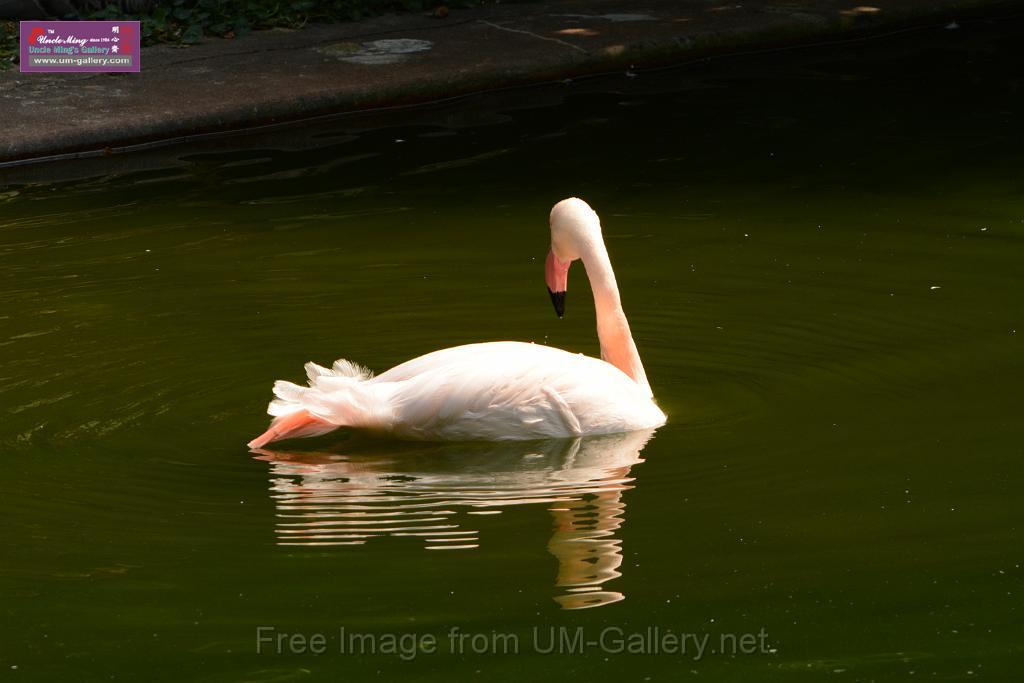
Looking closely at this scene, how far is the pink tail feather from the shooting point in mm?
4660

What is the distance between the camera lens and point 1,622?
362 centimetres

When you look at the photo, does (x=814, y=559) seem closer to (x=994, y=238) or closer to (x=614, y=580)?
(x=614, y=580)

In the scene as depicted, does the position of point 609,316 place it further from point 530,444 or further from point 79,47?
point 79,47

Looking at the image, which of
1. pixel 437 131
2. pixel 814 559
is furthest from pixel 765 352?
pixel 437 131

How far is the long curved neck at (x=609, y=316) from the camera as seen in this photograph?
16.3ft

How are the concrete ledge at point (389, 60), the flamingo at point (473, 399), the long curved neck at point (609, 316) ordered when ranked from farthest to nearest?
the concrete ledge at point (389, 60) < the long curved neck at point (609, 316) < the flamingo at point (473, 399)

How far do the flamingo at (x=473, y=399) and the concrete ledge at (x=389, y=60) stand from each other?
15.6 feet

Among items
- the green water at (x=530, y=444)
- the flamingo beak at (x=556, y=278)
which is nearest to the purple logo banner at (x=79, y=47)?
the green water at (x=530, y=444)

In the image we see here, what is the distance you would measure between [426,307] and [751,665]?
9.61ft

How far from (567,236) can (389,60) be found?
17.5 feet

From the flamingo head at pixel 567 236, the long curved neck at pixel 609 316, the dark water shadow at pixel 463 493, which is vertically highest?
the flamingo head at pixel 567 236

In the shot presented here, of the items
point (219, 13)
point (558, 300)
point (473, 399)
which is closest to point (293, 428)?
point (473, 399)

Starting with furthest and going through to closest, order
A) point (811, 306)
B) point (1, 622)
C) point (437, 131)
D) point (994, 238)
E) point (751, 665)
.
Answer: point (437, 131) → point (994, 238) → point (811, 306) → point (1, 622) → point (751, 665)

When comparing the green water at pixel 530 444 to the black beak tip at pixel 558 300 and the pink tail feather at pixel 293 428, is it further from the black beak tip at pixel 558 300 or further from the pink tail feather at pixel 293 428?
the black beak tip at pixel 558 300
